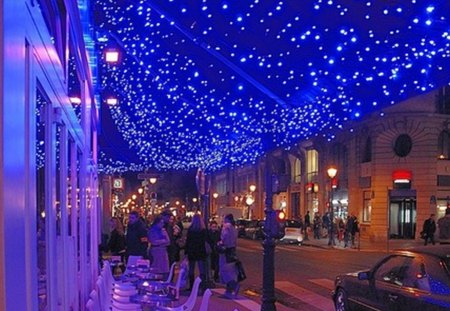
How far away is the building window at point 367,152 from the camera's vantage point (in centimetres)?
3953

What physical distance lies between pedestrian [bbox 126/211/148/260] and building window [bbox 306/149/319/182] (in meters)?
35.7

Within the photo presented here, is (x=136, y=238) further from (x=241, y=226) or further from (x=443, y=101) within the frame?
(x=241, y=226)

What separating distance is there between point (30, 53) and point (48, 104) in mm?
982

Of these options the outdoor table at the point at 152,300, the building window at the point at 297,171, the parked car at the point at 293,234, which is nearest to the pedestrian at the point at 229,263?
the outdoor table at the point at 152,300

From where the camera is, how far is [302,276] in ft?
59.4

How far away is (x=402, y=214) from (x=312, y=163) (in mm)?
13776

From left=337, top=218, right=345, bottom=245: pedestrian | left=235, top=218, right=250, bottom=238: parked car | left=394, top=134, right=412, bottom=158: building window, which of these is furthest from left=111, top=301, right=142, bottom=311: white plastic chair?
left=235, top=218, right=250, bottom=238: parked car

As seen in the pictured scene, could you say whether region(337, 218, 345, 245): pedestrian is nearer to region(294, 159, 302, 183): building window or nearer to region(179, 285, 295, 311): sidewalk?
region(294, 159, 302, 183): building window

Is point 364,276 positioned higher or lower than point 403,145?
lower

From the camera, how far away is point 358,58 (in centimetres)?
1761

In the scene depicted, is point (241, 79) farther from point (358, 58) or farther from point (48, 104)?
point (48, 104)

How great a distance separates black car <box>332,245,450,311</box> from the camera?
266 inches

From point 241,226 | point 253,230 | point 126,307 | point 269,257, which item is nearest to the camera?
point 126,307

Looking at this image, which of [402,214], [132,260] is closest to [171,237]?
[132,260]
